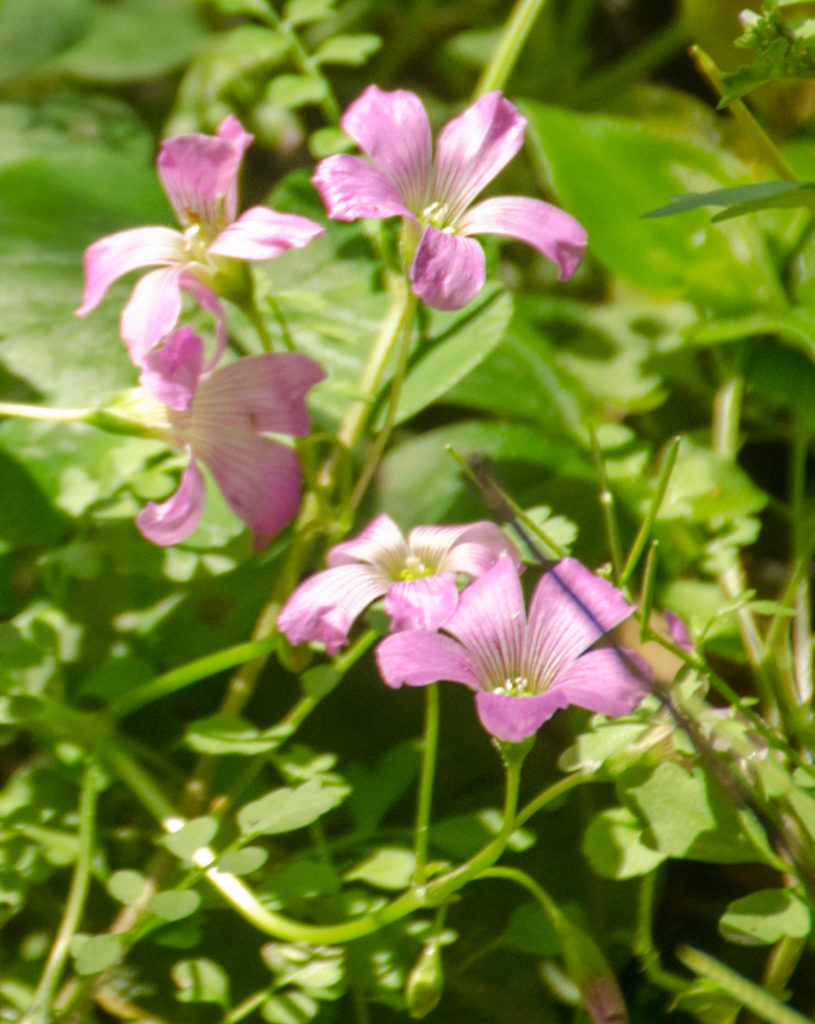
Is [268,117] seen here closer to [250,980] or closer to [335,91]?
[335,91]

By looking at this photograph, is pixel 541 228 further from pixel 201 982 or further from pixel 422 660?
pixel 201 982

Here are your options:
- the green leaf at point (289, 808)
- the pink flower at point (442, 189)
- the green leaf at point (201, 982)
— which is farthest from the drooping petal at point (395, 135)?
the green leaf at point (201, 982)

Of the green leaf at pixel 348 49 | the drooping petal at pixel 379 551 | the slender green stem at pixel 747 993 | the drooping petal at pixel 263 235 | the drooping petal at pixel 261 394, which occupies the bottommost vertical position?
the slender green stem at pixel 747 993

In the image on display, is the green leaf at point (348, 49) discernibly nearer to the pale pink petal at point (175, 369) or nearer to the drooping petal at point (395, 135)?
the drooping petal at point (395, 135)

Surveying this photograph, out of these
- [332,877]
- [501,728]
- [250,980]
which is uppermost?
[501,728]

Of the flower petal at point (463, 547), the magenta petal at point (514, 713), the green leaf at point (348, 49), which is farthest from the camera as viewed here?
the green leaf at point (348, 49)

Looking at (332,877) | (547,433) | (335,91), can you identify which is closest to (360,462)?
(547,433)

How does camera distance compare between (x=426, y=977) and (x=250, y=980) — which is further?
(x=250, y=980)
